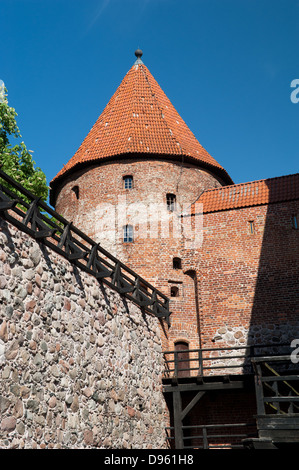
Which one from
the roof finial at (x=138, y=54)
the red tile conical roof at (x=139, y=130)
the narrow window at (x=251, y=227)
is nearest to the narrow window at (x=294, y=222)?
the narrow window at (x=251, y=227)

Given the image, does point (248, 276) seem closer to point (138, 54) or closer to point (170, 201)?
point (170, 201)

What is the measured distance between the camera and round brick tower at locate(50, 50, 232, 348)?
655 inches

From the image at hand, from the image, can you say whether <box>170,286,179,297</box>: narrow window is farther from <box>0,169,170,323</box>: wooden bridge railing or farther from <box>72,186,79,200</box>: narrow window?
<box>72,186,79,200</box>: narrow window

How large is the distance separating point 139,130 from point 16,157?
452cm

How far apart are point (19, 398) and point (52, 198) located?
13209mm

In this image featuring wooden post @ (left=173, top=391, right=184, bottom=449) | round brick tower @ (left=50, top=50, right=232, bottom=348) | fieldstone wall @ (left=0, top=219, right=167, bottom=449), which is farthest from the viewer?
round brick tower @ (left=50, top=50, right=232, bottom=348)

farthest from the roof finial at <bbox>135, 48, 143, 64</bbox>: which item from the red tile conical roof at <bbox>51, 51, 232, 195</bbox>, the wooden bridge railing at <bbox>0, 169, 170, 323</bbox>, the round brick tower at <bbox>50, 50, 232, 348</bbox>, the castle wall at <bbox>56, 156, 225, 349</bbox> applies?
the wooden bridge railing at <bbox>0, 169, 170, 323</bbox>

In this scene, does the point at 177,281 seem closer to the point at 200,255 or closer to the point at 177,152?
the point at 200,255

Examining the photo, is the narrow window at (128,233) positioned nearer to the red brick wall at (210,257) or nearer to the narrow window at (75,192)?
the red brick wall at (210,257)

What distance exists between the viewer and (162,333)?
15.0 metres

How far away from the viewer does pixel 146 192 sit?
17.5 meters

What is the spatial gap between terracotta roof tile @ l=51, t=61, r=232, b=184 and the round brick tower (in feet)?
0.12
